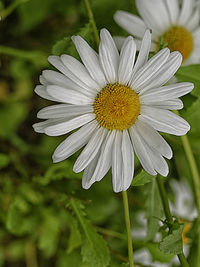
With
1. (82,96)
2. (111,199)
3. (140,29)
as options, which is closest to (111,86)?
(82,96)

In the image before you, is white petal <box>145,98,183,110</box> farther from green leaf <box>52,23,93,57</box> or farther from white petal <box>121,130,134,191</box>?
green leaf <box>52,23,93,57</box>

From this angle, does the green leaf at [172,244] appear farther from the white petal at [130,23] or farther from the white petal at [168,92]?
the white petal at [130,23]

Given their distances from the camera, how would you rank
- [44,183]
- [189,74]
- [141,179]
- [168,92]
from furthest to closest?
[44,183] → [189,74] → [141,179] → [168,92]

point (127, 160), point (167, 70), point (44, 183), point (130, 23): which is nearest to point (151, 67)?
point (167, 70)

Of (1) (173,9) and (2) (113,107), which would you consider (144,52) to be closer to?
(2) (113,107)

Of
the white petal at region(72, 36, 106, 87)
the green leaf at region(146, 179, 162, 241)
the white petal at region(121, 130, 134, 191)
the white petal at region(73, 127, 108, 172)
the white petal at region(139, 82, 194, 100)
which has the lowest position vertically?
the green leaf at region(146, 179, 162, 241)

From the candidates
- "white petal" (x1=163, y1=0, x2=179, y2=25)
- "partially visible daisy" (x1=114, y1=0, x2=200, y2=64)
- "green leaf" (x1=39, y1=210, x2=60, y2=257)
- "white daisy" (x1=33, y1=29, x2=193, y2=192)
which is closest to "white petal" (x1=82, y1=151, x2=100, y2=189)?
"white daisy" (x1=33, y1=29, x2=193, y2=192)
